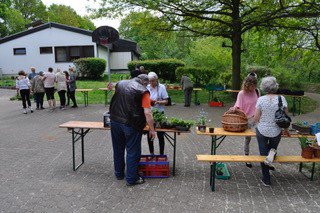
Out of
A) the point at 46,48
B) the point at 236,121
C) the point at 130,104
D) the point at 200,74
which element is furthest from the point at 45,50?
the point at 236,121

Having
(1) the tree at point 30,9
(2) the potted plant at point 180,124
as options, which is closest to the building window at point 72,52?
(2) the potted plant at point 180,124

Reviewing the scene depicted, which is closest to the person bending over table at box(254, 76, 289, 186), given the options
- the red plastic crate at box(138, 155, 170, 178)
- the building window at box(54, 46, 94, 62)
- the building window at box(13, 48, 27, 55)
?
the red plastic crate at box(138, 155, 170, 178)

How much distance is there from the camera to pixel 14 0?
63.7m

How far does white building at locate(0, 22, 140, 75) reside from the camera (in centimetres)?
2955

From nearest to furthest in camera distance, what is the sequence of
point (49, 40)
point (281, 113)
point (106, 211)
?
point (106, 211), point (281, 113), point (49, 40)

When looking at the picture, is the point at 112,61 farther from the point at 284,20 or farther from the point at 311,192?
the point at 311,192

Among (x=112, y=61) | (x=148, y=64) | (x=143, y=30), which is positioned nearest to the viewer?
(x=143, y=30)

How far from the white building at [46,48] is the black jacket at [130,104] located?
984 inches

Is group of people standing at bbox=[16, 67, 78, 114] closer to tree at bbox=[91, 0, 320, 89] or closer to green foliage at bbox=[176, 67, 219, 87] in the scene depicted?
tree at bbox=[91, 0, 320, 89]

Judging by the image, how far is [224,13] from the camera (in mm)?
15453

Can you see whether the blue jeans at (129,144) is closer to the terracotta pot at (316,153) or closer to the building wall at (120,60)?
the terracotta pot at (316,153)

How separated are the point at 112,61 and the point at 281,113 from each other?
29.8 metres

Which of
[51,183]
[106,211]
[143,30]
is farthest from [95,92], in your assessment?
[106,211]

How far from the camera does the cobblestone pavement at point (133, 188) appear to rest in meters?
4.88
